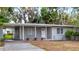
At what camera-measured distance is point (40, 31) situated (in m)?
11.7

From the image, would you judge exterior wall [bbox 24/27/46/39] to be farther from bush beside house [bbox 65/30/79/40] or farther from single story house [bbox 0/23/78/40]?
bush beside house [bbox 65/30/79/40]

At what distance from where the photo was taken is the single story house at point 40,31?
11180mm

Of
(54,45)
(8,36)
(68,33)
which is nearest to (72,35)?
(68,33)

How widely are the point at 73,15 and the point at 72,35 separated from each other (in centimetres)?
103

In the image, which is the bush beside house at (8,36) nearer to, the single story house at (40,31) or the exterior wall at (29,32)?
the single story house at (40,31)

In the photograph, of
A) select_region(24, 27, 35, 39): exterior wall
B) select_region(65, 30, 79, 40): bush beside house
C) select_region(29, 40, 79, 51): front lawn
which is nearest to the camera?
select_region(29, 40, 79, 51): front lawn

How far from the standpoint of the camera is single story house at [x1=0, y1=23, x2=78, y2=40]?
36.7 feet

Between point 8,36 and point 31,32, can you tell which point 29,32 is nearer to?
point 31,32

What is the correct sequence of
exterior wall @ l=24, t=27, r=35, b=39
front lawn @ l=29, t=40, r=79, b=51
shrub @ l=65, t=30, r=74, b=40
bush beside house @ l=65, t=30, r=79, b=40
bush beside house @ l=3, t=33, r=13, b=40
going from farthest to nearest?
exterior wall @ l=24, t=27, r=35, b=39 < bush beside house @ l=65, t=30, r=79, b=40 < shrub @ l=65, t=30, r=74, b=40 < front lawn @ l=29, t=40, r=79, b=51 < bush beside house @ l=3, t=33, r=13, b=40

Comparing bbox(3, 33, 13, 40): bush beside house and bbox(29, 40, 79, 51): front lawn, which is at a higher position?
bbox(3, 33, 13, 40): bush beside house

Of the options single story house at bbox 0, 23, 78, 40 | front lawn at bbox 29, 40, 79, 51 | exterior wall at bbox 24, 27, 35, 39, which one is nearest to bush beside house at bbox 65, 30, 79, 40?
single story house at bbox 0, 23, 78, 40

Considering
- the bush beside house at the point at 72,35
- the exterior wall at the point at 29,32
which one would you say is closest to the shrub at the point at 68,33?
the bush beside house at the point at 72,35

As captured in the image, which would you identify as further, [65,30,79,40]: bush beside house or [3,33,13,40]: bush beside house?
[65,30,79,40]: bush beside house
